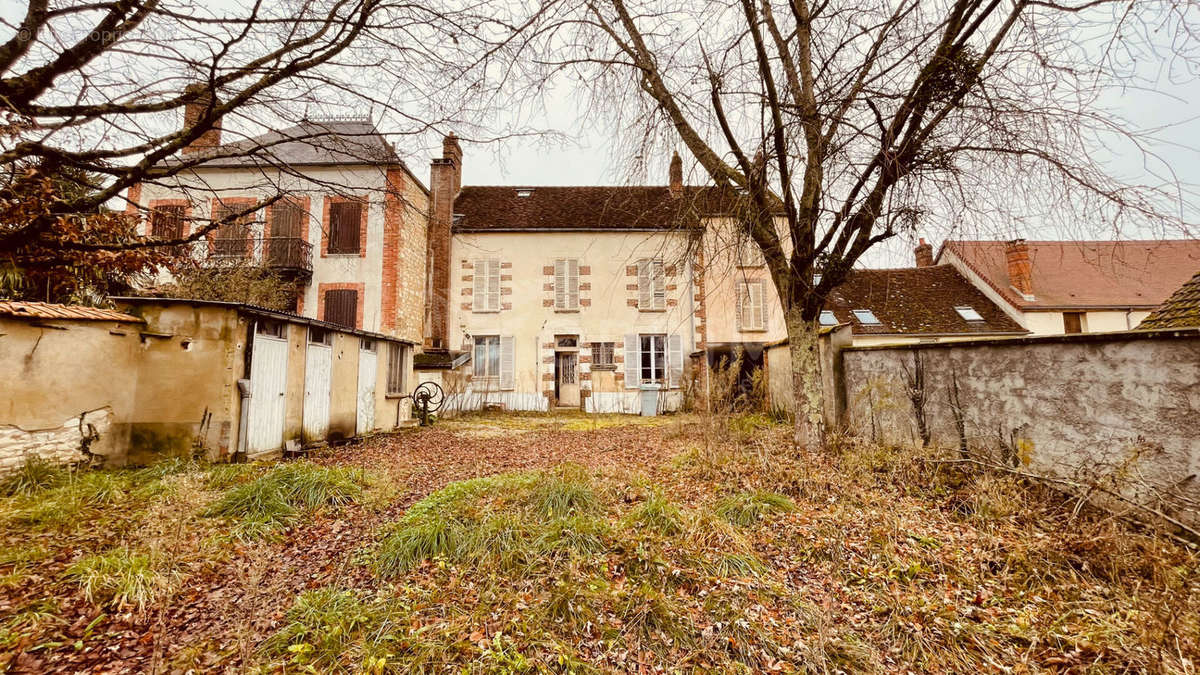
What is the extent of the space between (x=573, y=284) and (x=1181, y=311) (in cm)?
1267

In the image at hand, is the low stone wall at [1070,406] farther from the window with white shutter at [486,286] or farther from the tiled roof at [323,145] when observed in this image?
the window with white shutter at [486,286]

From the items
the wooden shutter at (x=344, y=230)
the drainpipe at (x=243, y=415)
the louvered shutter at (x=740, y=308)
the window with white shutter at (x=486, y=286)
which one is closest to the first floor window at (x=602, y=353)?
the window with white shutter at (x=486, y=286)

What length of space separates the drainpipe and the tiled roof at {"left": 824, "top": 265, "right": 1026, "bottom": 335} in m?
15.8

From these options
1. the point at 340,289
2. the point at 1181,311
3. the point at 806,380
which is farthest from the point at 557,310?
the point at 1181,311

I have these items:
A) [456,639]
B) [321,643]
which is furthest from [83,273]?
[456,639]

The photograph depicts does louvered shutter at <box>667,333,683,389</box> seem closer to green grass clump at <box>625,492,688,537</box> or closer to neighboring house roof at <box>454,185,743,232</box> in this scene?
neighboring house roof at <box>454,185,743,232</box>

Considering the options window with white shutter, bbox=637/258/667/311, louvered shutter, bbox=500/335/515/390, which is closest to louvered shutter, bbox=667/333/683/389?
window with white shutter, bbox=637/258/667/311

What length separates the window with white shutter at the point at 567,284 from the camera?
1518 cm

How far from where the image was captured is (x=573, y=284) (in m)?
15.3

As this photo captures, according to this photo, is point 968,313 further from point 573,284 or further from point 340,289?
point 340,289

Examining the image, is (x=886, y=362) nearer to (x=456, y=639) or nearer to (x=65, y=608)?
(x=456, y=639)

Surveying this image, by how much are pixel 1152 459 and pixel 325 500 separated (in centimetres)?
696

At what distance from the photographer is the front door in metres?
15.2

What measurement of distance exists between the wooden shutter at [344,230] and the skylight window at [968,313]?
20.6m
